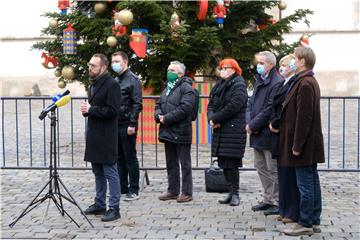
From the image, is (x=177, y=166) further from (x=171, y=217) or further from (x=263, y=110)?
(x=263, y=110)

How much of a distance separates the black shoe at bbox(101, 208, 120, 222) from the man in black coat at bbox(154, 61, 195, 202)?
4.01 ft

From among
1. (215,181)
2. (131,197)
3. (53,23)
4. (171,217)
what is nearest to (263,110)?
(171,217)

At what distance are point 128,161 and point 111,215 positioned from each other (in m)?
1.37

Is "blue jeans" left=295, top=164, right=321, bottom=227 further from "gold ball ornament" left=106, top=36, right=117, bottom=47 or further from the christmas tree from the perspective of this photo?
"gold ball ornament" left=106, top=36, right=117, bottom=47

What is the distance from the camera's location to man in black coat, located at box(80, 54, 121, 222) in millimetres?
7430

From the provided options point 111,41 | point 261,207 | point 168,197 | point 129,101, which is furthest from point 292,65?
point 111,41

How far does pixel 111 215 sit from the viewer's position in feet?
24.9

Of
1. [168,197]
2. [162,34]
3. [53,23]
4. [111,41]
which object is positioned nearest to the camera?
[168,197]

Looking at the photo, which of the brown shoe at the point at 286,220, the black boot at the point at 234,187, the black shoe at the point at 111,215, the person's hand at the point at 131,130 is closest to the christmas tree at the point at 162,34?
the person's hand at the point at 131,130

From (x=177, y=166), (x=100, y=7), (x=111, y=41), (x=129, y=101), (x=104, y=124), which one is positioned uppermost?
(x=100, y=7)

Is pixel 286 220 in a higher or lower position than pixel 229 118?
lower

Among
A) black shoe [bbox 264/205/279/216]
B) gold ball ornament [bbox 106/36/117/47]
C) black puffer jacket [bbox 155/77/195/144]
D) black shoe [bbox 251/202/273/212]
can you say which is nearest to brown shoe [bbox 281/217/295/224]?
black shoe [bbox 264/205/279/216]

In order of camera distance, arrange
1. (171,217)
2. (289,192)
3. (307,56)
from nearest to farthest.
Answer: (307,56) → (289,192) → (171,217)

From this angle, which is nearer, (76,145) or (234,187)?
(234,187)
